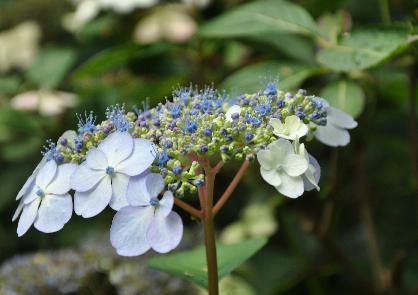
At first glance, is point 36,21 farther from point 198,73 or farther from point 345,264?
point 345,264

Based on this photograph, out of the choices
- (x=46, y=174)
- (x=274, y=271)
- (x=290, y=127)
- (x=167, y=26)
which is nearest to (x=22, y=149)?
(x=167, y=26)

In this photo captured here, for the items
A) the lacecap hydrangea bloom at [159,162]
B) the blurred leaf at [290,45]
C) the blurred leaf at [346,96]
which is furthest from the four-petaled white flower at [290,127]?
the blurred leaf at [290,45]

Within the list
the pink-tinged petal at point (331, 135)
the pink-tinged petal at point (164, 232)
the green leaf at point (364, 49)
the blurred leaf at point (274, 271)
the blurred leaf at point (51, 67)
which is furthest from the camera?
the blurred leaf at point (51, 67)

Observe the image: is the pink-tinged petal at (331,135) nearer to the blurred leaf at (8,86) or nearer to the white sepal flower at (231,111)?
the white sepal flower at (231,111)

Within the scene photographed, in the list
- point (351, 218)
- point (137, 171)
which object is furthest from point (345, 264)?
point (137, 171)

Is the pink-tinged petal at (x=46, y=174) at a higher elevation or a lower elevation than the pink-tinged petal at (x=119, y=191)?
higher

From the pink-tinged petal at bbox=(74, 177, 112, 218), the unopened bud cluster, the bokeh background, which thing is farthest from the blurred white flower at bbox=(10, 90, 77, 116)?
the pink-tinged petal at bbox=(74, 177, 112, 218)
